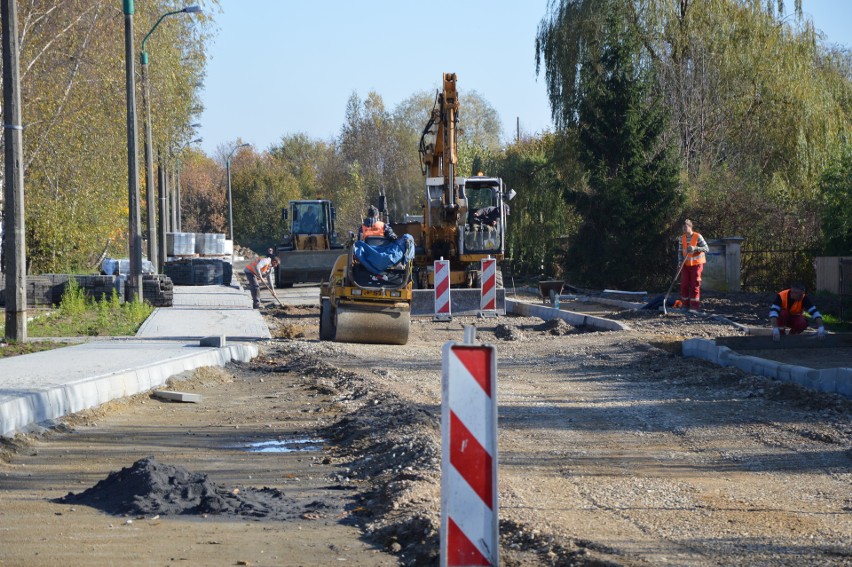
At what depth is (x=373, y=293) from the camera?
18.0 meters

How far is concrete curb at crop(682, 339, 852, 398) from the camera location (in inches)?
412

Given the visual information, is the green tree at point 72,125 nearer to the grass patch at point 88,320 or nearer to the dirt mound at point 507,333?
the grass patch at point 88,320

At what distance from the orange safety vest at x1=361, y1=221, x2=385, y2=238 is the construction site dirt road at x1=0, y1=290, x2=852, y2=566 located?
19.1 ft

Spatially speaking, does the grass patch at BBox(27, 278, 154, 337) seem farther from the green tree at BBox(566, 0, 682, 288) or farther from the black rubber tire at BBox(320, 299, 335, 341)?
the green tree at BBox(566, 0, 682, 288)

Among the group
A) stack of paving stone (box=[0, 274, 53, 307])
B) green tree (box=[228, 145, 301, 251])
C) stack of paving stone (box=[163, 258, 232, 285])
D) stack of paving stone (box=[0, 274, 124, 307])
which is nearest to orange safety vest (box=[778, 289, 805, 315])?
stack of paving stone (box=[0, 274, 124, 307])

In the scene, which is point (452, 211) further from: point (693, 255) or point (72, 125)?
point (72, 125)

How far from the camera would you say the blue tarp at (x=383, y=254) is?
715 inches

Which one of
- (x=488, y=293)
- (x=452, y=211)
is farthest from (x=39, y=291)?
(x=488, y=293)

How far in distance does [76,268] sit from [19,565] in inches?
1239

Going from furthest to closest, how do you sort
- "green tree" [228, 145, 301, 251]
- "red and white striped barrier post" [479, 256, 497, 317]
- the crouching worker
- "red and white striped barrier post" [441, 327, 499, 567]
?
1. "green tree" [228, 145, 301, 251]
2. "red and white striped barrier post" [479, 256, 497, 317]
3. the crouching worker
4. "red and white striped barrier post" [441, 327, 499, 567]

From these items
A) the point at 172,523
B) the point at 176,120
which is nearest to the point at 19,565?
the point at 172,523

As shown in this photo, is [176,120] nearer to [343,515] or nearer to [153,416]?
[153,416]

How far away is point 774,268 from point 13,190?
22.6 m

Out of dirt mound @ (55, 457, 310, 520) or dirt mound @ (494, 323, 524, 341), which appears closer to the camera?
dirt mound @ (55, 457, 310, 520)
